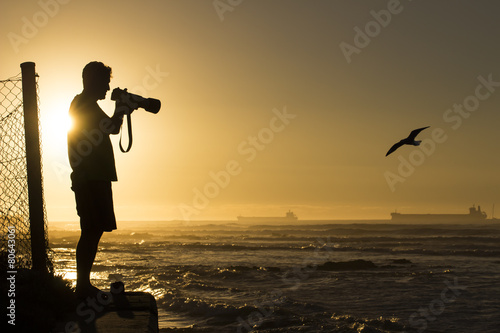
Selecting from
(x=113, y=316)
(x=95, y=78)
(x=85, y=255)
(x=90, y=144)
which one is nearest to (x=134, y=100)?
(x=95, y=78)

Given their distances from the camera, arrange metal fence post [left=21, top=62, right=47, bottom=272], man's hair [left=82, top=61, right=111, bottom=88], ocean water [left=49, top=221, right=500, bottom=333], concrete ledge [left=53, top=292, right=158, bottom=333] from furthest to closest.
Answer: ocean water [left=49, top=221, right=500, bottom=333] → metal fence post [left=21, top=62, right=47, bottom=272] → man's hair [left=82, top=61, right=111, bottom=88] → concrete ledge [left=53, top=292, right=158, bottom=333]

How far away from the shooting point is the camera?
4.16 metres

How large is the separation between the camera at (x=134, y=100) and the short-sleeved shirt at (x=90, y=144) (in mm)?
197

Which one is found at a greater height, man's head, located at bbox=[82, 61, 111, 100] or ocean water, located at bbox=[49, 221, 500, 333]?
man's head, located at bbox=[82, 61, 111, 100]

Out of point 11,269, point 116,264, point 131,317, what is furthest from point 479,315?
point 116,264

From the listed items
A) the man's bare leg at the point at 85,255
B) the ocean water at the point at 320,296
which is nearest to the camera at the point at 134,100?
the man's bare leg at the point at 85,255

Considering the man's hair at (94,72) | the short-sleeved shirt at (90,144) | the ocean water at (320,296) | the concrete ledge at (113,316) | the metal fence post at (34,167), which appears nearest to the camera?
the concrete ledge at (113,316)

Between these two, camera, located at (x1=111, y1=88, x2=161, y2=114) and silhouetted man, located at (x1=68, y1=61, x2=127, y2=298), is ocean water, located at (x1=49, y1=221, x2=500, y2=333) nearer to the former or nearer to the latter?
silhouetted man, located at (x1=68, y1=61, x2=127, y2=298)

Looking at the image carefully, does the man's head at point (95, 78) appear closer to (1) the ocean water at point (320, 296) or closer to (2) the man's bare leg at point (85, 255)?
(2) the man's bare leg at point (85, 255)

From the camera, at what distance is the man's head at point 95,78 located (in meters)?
4.23

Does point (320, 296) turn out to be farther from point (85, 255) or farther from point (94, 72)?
point (94, 72)

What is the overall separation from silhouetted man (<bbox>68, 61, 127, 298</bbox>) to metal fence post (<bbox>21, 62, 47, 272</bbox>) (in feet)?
3.72

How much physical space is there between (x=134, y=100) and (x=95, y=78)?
405mm

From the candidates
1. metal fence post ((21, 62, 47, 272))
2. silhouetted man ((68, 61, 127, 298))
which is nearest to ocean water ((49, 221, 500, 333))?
metal fence post ((21, 62, 47, 272))
